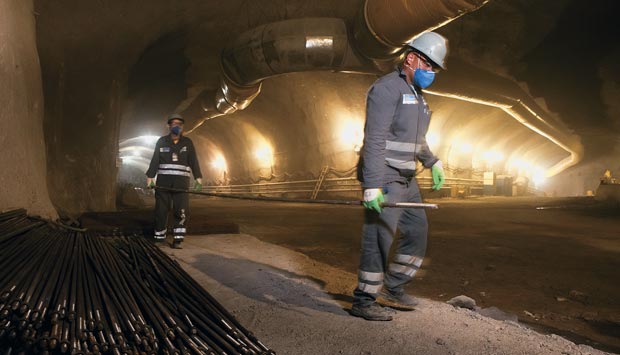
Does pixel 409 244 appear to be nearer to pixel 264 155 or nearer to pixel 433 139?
pixel 433 139

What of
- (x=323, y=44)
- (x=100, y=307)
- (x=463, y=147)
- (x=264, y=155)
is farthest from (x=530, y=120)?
(x=100, y=307)

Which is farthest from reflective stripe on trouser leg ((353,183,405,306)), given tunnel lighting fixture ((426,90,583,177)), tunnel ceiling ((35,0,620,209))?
tunnel lighting fixture ((426,90,583,177))

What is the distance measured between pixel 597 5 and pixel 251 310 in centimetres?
967

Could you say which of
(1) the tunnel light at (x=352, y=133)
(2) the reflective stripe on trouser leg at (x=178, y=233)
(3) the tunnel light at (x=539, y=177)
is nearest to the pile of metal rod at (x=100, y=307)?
(2) the reflective stripe on trouser leg at (x=178, y=233)

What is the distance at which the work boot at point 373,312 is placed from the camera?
235 cm

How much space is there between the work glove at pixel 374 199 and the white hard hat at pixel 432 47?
0.93m

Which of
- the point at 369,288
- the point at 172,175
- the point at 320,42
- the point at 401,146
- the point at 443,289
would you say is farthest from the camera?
the point at 320,42

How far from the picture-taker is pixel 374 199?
2.33 metres

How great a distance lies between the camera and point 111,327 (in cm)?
185

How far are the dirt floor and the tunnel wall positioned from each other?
1.59 m

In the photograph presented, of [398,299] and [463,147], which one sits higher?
[463,147]

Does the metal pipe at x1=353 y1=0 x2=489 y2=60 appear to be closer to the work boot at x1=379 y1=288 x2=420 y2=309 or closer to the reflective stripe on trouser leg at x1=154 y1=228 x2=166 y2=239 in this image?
the work boot at x1=379 y1=288 x2=420 y2=309

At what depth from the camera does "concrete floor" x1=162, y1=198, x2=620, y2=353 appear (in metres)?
3.02

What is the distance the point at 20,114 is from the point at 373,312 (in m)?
3.85
